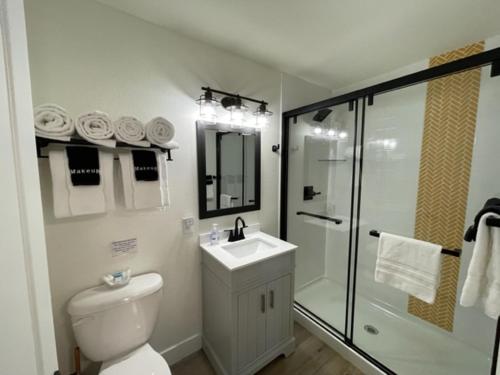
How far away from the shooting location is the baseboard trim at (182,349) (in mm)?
1623

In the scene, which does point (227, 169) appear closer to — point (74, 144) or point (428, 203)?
point (74, 144)

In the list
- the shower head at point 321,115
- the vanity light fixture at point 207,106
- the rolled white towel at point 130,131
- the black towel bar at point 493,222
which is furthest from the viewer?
the shower head at point 321,115

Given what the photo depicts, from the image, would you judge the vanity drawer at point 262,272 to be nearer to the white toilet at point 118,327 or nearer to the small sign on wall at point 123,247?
the white toilet at point 118,327

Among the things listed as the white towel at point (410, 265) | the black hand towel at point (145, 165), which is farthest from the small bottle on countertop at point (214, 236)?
the white towel at point (410, 265)

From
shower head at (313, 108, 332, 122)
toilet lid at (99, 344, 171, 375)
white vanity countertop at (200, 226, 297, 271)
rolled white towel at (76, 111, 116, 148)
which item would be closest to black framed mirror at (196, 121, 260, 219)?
white vanity countertop at (200, 226, 297, 271)

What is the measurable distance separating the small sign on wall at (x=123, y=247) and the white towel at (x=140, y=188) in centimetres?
29

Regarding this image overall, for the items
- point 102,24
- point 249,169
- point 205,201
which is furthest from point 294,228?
point 102,24

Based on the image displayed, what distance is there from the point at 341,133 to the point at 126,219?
Answer: 2210 millimetres

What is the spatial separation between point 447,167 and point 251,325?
6.70ft

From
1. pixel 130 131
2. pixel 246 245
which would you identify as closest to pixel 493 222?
pixel 246 245

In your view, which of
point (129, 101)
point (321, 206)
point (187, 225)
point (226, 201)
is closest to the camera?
point (129, 101)

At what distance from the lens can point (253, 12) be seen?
51.9 inches

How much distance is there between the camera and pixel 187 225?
64.2 inches

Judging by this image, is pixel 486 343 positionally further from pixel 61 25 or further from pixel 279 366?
pixel 61 25
